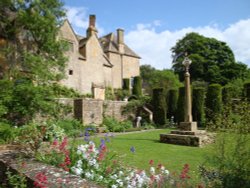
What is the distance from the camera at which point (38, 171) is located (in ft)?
12.3

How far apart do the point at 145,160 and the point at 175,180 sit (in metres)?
3.48

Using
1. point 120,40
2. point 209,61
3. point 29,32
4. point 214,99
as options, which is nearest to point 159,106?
point 214,99

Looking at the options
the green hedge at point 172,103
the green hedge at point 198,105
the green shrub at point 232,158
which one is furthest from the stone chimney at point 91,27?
the green shrub at point 232,158

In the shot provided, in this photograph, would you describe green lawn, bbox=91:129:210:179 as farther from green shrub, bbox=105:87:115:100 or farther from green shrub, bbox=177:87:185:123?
green shrub, bbox=105:87:115:100

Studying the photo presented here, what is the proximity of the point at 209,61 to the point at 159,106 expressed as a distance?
89.5 ft

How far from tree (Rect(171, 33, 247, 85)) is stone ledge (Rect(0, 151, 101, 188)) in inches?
1657

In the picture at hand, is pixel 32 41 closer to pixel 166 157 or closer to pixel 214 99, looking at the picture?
pixel 214 99

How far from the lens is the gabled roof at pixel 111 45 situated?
35.8m

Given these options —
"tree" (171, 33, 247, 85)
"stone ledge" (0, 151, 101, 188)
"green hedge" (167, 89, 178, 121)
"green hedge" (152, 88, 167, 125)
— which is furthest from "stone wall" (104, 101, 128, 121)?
"tree" (171, 33, 247, 85)

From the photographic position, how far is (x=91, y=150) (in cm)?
460

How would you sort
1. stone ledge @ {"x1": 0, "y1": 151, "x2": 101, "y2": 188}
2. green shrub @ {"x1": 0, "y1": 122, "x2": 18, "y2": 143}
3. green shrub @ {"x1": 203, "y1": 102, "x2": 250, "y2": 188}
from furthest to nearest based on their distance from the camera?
green shrub @ {"x1": 0, "y1": 122, "x2": 18, "y2": 143} < green shrub @ {"x1": 203, "y1": 102, "x2": 250, "y2": 188} < stone ledge @ {"x1": 0, "y1": 151, "x2": 101, "y2": 188}

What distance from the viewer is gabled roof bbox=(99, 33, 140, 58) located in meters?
35.8

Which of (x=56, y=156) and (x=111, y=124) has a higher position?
(x=111, y=124)

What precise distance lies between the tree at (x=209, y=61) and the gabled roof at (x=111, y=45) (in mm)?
12146
